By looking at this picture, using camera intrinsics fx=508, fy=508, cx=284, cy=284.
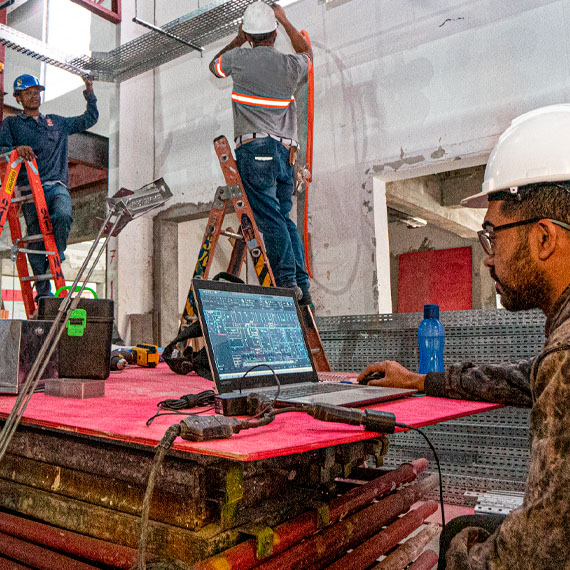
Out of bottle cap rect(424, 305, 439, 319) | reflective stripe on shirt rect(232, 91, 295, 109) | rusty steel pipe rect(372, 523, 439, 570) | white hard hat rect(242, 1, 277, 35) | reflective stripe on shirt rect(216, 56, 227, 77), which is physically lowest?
rusty steel pipe rect(372, 523, 439, 570)

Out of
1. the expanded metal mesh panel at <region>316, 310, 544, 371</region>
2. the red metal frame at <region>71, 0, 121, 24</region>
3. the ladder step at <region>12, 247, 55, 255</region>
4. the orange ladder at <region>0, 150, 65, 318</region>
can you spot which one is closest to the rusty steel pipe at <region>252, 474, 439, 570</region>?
the expanded metal mesh panel at <region>316, 310, 544, 371</region>

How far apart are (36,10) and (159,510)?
8.47 meters

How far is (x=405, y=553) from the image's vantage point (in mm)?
1628

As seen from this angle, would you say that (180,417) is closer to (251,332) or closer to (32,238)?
(251,332)

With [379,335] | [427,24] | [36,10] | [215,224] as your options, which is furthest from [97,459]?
[36,10]

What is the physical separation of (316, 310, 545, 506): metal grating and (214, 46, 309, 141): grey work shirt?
153 cm

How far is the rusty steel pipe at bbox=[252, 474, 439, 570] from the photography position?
1192 millimetres

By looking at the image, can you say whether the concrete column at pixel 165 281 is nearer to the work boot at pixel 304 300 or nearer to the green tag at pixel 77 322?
the work boot at pixel 304 300

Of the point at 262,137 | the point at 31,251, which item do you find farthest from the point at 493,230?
the point at 31,251

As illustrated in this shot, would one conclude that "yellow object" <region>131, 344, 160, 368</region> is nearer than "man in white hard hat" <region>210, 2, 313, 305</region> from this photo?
Yes

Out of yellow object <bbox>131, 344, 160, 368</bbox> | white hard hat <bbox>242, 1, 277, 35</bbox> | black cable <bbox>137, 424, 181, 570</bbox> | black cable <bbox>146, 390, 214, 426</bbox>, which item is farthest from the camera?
white hard hat <bbox>242, 1, 277, 35</bbox>

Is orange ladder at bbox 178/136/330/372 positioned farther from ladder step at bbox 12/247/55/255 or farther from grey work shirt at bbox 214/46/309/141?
ladder step at bbox 12/247/55/255

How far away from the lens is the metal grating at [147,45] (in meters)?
4.92

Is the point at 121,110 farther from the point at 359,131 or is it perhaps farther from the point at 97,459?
the point at 97,459
